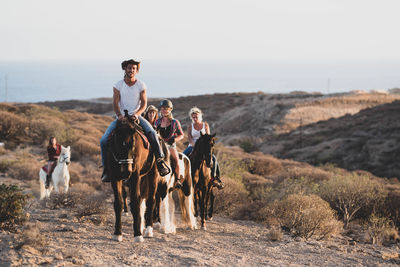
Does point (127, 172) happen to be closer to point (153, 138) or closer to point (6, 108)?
point (153, 138)

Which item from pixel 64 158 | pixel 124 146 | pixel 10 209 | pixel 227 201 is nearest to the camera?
pixel 124 146

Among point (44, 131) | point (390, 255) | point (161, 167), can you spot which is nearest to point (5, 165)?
point (44, 131)

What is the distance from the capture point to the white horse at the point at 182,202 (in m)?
9.74

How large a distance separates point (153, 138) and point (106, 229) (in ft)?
8.41

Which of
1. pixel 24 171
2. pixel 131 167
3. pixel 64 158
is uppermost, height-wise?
pixel 131 167

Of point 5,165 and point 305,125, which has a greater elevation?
point 5,165

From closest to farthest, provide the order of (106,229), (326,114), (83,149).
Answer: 1. (106,229)
2. (83,149)
3. (326,114)

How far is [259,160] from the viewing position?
2473 centimetres

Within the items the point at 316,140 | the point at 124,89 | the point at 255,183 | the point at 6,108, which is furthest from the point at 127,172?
the point at 316,140

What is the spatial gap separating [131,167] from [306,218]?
17.2 ft

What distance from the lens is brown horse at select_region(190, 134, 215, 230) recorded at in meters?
10.3

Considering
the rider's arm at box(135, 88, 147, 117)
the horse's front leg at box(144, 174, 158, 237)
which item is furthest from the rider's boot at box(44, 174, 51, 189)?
the rider's arm at box(135, 88, 147, 117)

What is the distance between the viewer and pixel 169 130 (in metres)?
10.0

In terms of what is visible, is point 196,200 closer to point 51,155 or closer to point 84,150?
point 51,155
